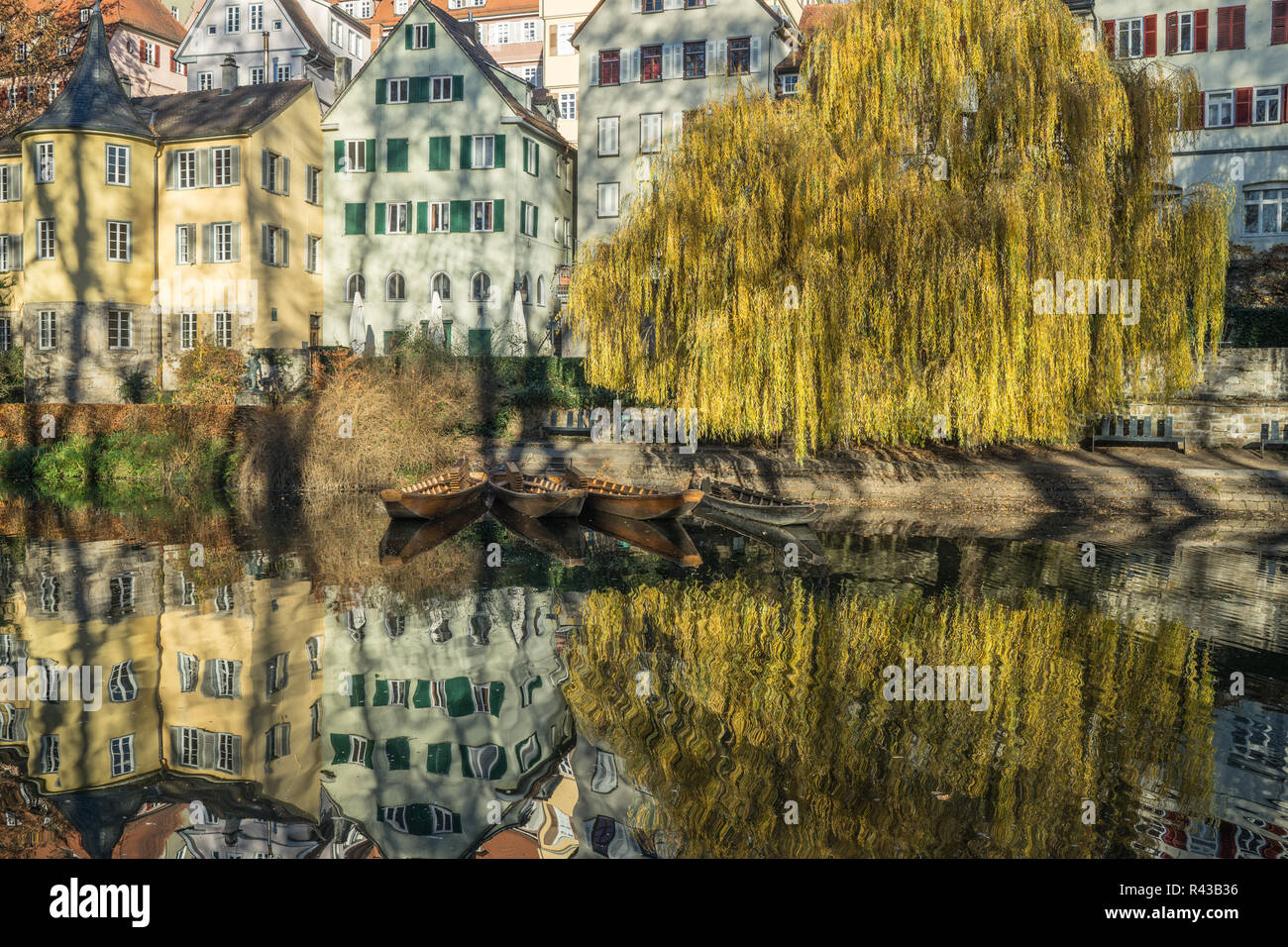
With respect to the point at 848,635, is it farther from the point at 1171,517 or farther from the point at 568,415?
the point at 568,415

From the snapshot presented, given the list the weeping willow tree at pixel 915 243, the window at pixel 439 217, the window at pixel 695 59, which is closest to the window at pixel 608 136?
the window at pixel 695 59

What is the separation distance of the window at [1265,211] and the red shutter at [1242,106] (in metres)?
2.44

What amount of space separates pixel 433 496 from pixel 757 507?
251 inches

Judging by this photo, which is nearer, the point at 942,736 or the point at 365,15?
Answer: the point at 942,736

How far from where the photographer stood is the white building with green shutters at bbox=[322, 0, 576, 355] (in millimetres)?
41375

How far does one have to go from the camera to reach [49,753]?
837 cm

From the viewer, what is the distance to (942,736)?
28.8 ft

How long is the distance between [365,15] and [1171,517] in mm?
62140

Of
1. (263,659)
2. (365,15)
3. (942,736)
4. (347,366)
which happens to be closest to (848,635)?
(942,736)

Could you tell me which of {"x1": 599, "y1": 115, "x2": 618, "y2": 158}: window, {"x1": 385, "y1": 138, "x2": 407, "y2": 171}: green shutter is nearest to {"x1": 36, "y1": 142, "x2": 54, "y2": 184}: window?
{"x1": 385, "y1": 138, "x2": 407, "y2": 171}: green shutter

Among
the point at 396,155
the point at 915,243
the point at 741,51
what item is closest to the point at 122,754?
the point at 915,243

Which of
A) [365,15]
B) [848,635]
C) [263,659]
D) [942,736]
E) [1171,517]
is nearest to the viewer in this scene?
[942,736]

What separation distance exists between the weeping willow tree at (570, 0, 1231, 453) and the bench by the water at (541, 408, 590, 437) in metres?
6.75

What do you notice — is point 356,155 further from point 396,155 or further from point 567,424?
point 567,424
